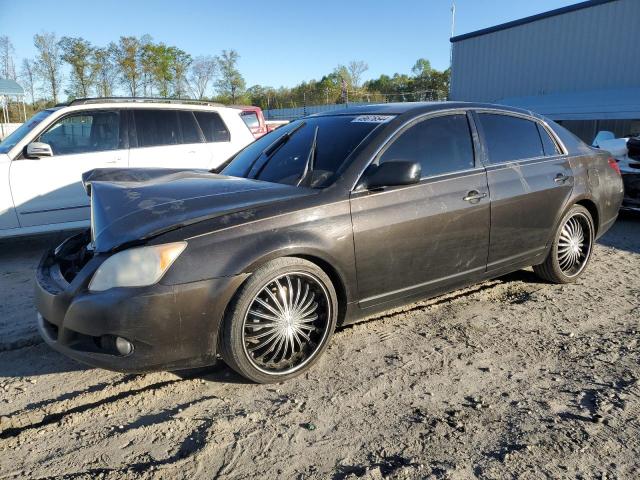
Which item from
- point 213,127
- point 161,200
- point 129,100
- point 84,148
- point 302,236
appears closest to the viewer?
point 302,236

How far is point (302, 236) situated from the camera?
114 inches

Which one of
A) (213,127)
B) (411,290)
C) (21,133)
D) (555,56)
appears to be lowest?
(411,290)

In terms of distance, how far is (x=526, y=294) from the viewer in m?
4.45

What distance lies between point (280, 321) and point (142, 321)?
78 cm

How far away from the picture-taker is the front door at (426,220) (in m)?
3.21

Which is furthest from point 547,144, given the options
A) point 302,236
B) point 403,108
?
point 302,236

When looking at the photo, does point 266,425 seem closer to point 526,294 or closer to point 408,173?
point 408,173

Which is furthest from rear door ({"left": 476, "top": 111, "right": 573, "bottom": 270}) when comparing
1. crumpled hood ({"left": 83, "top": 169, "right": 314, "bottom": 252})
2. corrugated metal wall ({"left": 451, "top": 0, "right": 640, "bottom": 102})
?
corrugated metal wall ({"left": 451, "top": 0, "right": 640, "bottom": 102})

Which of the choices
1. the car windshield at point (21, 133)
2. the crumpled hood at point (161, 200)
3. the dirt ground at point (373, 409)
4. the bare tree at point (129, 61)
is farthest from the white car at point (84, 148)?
the bare tree at point (129, 61)

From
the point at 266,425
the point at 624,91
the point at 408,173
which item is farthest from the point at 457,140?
the point at 624,91

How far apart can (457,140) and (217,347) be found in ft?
7.75

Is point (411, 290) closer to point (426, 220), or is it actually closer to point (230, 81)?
point (426, 220)

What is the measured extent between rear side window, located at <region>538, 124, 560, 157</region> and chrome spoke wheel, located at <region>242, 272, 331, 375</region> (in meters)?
2.66

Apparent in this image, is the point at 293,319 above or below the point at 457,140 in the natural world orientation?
below
